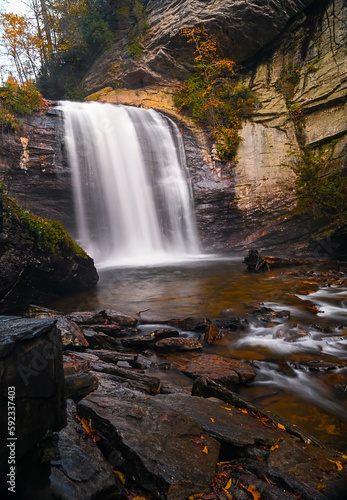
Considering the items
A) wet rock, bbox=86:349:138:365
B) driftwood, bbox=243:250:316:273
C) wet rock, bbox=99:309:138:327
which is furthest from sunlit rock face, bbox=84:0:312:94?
wet rock, bbox=86:349:138:365

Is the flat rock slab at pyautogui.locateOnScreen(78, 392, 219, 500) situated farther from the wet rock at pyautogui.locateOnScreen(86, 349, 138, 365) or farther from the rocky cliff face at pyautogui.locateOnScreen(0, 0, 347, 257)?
the rocky cliff face at pyautogui.locateOnScreen(0, 0, 347, 257)

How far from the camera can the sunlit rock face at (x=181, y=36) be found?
1522 cm

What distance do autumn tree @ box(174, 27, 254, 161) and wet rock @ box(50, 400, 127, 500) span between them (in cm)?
1560

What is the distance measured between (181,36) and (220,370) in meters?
18.9

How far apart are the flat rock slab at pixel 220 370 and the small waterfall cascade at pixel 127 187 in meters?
9.65

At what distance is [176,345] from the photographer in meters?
4.41

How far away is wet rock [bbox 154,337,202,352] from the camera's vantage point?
14.4 ft

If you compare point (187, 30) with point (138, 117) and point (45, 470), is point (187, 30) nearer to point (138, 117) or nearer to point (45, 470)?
point (138, 117)

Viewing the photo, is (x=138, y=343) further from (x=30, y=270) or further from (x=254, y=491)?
(x=30, y=270)

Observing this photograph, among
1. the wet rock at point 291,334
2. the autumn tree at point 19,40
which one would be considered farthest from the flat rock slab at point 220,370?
the autumn tree at point 19,40

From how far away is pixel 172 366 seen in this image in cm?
384

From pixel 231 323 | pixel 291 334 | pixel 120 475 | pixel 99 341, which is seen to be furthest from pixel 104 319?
pixel 120 475

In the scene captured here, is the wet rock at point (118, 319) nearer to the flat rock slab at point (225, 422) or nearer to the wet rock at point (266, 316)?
the wet rock at point (266, 316)

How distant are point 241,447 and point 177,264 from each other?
10797mm
